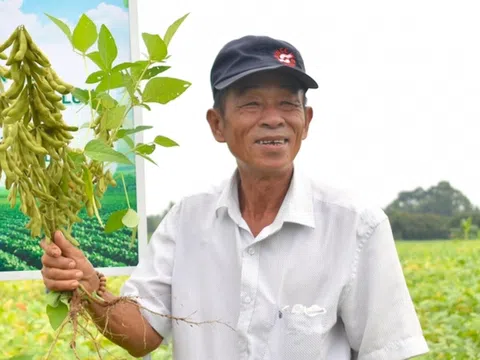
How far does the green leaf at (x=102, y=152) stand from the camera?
1255 millimetres

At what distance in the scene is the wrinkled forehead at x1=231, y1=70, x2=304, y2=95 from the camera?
1501mm

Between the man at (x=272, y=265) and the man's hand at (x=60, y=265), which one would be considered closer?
the man's hand at (x=60, y=265)

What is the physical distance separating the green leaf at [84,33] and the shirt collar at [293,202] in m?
0.47

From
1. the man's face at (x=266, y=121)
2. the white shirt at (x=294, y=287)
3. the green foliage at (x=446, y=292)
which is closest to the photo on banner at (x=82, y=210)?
the white shirt at (x=294, y=287)

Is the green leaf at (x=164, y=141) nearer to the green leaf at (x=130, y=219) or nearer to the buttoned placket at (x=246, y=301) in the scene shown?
the green leaf at (x=130, y=219)

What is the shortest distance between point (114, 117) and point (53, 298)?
1.11 feet

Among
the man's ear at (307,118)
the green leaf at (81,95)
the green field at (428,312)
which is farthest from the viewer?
the green field at (428,312)

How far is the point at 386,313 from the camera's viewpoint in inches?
59.1

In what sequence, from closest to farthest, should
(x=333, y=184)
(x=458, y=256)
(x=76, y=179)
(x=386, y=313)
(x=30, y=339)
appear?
(x=76, y=179) → (x=386, y=313) → (x=333, y=184) → (x=30, y=339) → (x=458, y=256)

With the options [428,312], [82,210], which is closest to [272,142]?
[82,210]

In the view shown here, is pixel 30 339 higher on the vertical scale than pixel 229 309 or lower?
lower

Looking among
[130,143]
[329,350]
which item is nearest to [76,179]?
[130,143]

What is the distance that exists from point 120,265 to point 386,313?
1.97 feet

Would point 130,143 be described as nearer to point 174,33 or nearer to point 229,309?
point 174,33
